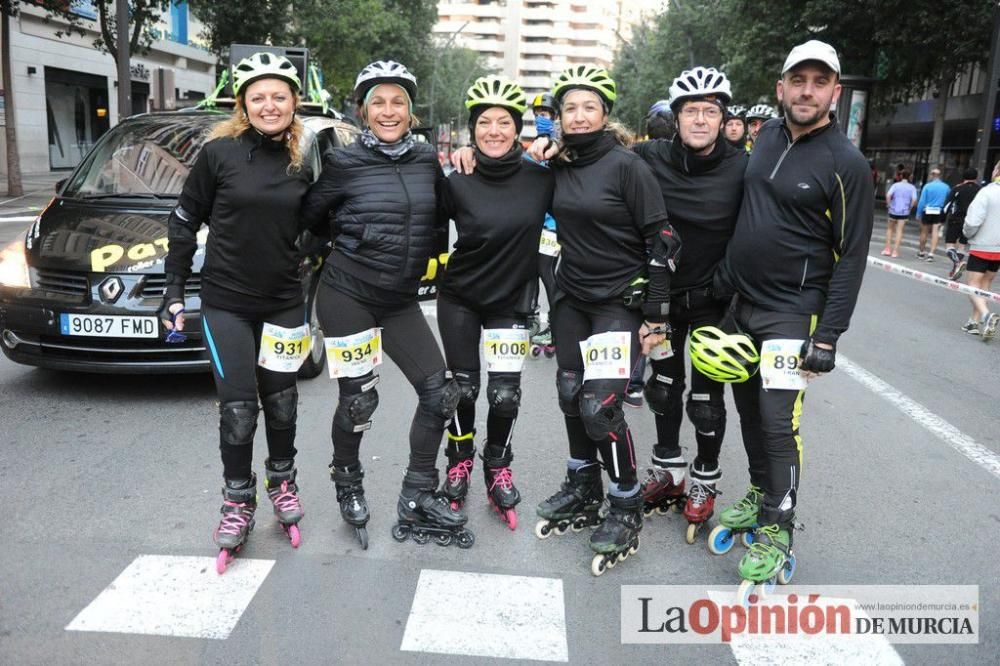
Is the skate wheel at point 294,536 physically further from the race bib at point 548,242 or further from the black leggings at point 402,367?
the race bib at point 548,242

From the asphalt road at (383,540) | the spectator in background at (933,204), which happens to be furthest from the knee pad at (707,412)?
the spectator in background at (933,204)

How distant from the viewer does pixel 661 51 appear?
43375 millimetres

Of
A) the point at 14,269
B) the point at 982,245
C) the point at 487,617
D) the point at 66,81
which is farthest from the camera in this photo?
the point at 66,81

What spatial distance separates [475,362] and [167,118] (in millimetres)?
4423

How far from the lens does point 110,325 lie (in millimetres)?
5324

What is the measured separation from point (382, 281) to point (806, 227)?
69.4 inches

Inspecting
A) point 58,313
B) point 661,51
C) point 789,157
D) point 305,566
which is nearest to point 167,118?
point 58,313

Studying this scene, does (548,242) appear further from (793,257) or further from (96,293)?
(96,293)

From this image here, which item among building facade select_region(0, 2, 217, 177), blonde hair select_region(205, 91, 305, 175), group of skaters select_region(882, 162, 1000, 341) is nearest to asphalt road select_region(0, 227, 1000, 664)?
blonde hair select_region(205, 91, 305, 175)

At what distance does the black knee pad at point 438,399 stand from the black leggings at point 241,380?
588mm

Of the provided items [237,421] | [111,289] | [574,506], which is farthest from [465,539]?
[111,289]

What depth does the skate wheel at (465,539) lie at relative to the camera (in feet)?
12.6

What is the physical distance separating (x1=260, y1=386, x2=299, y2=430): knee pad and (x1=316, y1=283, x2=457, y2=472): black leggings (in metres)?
0.20

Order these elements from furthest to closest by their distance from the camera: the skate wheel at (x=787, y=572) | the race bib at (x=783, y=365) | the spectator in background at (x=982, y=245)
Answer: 1. the spectator in background at (x=982, y=245)
2. the skate wheel at (x=787, y=572)
3. the race bib at (x=783, y=365)
